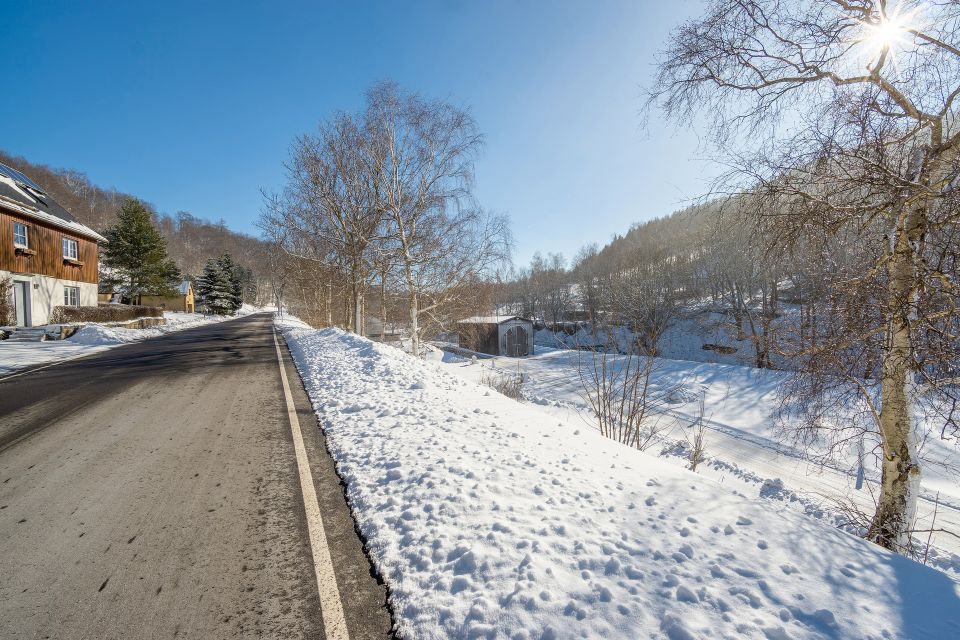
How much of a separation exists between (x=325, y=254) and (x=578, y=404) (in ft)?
46.6

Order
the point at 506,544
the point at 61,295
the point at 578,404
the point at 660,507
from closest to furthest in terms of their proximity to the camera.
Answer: the point at 506,544, the point at 660,507, the point at 578,404, the point at 61,295

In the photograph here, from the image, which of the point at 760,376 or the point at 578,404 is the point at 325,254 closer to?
the point at 578,404

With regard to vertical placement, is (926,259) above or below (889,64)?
below

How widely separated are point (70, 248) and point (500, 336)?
3018cm

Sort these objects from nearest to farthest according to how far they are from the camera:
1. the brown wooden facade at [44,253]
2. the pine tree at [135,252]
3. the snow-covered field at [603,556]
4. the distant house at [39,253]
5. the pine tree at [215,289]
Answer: the snow-covered field at [603,556] → the brown wooden facade at [44,253] → the distant house at [39,253] → the pine tree at [135,252] → the pine tree at [215,289]

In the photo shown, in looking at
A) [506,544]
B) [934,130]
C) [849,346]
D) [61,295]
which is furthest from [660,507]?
[61,295]

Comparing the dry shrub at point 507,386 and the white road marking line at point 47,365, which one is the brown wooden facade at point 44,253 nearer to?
the white road marking line at point 47,365

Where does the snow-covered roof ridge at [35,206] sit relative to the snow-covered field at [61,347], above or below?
above

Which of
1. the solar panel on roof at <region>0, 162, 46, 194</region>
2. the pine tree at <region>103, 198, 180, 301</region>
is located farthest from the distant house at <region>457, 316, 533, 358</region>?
the solar panel on roof at <region>0, 162, 46, 194</region>

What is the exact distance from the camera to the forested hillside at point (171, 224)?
63450 mm

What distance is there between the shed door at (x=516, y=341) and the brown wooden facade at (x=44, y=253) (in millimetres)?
30675

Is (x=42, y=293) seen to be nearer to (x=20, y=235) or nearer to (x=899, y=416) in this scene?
(x=20, y=235)

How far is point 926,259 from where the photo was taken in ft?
14.0

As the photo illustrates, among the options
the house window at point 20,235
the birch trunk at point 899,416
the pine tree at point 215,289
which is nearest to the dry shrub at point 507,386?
the birch trunk at point 899,416
